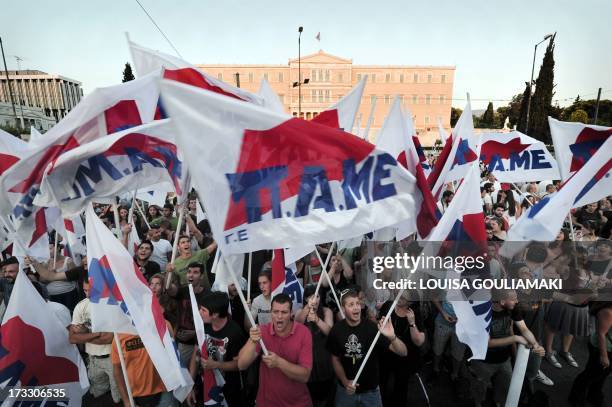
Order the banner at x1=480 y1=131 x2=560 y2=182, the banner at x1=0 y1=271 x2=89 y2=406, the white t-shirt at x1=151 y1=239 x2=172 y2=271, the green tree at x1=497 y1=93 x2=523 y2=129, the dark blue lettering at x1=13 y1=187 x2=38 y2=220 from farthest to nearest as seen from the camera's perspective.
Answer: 1. the green tree at x1=497 y1=93 x2=523 y2=129
2. the banner at x1=480 y1=131 x2=560 y2=182
3. the white t-shirt at x1=151 y1=239 x2=172 y2=271
4. the dark blue lettering at x1=13 y1=187 x2=38 y2=220
5. the banner at x1=0 y1=271 x2=89 y2=406

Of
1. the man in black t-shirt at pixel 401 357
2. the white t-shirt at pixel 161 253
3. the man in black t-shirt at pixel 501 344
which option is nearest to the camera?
the man in black t-shirt at pixel 501 344

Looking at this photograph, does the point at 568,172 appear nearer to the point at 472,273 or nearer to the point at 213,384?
the point at 472,273

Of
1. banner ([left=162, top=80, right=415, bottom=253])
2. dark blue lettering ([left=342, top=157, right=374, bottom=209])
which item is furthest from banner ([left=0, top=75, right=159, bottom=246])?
dark blue lettering ([left=342, top=157, right=374, bottom=209])

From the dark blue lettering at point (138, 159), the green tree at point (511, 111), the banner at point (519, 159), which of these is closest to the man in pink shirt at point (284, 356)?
the dark blue lettering at point (138, 159)

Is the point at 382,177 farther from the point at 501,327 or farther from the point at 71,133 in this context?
the point at 71,133

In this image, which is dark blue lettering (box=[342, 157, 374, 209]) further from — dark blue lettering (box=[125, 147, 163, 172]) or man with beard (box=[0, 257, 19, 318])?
man with beard (box=[0, 257, 19, 318])

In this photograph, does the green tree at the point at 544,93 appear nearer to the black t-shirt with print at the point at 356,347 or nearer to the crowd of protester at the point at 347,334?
the crowd of protester at the point at 347,334

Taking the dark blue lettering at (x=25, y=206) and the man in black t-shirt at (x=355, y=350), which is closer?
the man in black t-shirt at (x=355, y=350)

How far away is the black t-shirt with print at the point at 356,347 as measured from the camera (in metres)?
3.08

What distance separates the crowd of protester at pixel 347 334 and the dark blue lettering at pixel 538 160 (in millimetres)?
1385

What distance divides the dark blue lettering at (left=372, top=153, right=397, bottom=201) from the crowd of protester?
99 centimetres

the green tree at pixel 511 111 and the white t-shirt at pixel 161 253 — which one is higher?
the green tree at pixel 511 111

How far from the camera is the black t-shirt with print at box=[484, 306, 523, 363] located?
3.55 m

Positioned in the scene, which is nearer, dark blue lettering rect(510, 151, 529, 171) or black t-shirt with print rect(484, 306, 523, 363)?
black t-shirt with print rect(484, 306, 523, 363)
